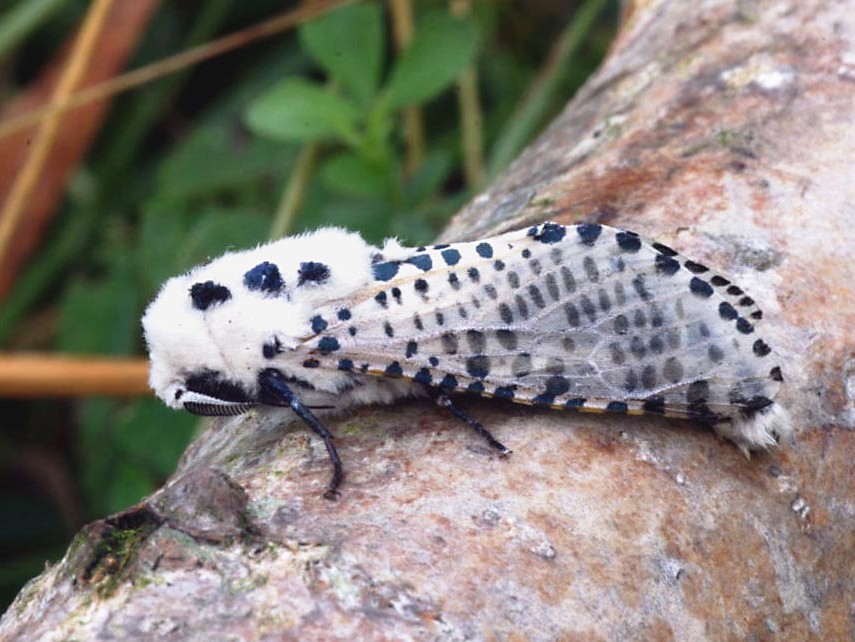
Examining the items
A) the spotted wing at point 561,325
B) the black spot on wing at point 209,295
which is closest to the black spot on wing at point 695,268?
the spotted wing at point 561,325

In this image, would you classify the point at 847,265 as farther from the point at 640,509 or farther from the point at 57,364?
the point at 57,364

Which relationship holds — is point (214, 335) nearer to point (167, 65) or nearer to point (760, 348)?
point (760, 348)

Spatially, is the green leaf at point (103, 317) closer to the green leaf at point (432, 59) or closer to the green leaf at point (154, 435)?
the green leaf at point (154, 435)

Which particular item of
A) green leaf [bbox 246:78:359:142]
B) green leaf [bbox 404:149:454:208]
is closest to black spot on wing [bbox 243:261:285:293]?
green leaf [bbox 246:78:359:142]

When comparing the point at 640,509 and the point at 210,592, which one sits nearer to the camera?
the point at 210,592

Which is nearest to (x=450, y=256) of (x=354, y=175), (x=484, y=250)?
(x=484, y=250)

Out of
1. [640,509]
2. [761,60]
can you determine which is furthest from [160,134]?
[640,509]

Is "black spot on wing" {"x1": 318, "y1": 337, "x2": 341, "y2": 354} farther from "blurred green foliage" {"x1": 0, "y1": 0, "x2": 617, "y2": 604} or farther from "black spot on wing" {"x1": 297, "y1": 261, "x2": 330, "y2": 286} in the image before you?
"blurred green foliage" {"x1": 0, "y1": 0, "x2": 617, "y2": 604}
